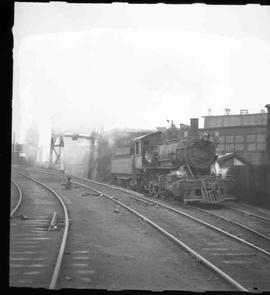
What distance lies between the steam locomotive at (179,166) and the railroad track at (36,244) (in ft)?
15.6

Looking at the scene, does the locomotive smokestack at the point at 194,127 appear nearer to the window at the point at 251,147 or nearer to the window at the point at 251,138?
the window at the point at 251,147

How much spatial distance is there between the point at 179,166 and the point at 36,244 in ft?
28.2

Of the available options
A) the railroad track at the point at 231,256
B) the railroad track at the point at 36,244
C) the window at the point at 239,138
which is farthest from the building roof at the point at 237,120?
the railroad track at the point at 231,256

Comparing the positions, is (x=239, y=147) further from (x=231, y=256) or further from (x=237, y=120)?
(x=231, y=256)

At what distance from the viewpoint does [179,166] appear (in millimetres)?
15047

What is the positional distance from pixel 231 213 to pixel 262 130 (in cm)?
1981

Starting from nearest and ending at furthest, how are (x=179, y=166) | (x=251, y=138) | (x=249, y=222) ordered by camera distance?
(x=249, y=222) < (x=179, y=166) < (x=251, y=138)

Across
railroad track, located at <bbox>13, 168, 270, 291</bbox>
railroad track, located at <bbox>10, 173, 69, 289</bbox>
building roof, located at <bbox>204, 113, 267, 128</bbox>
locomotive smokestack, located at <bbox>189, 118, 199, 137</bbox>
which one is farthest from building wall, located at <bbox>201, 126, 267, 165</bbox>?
railroad track, located at <bbox>13, 168, 270, 291</bbox>

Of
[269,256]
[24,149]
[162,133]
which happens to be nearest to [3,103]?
[269,256]

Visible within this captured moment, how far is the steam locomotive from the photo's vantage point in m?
14.0

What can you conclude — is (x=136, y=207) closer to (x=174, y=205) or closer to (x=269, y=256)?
(x=174, y=205)

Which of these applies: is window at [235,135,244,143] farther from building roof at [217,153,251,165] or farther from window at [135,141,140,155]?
window at [135,141,140,155]

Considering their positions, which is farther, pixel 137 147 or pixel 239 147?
pixel 239 147

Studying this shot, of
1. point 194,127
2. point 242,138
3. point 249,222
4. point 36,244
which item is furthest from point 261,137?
point 36,244
